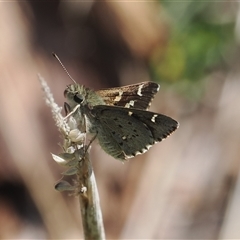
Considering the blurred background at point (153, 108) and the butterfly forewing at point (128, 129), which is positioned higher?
the blurred background at point (153, 108)

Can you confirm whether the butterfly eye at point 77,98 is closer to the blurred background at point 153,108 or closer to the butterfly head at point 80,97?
the butterfly head at point 80,97

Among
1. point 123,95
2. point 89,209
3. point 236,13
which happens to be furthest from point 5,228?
point 236,13

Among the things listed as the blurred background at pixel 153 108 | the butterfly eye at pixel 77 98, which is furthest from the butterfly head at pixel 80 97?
the blurred background at pixel 153 108

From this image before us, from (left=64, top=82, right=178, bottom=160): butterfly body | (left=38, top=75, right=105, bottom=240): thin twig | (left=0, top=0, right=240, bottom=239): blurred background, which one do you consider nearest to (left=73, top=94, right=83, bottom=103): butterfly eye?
(left=64, top=82, right=178, bottom=160): butterfly body

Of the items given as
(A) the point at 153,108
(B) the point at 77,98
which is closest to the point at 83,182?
(B) the point at 77,98

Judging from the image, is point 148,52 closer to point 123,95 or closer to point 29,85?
point 29,85

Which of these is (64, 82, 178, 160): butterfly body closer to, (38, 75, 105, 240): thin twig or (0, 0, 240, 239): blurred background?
(38, 75, 105, 240): thin twig
